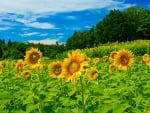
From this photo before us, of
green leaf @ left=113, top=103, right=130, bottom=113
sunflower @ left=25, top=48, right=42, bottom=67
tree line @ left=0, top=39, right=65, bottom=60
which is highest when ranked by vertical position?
tree line @ left=0, top=39, right=65, bottom=60

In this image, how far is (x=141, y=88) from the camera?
848 centimetres

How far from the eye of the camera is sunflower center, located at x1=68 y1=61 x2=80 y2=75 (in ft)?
20.0

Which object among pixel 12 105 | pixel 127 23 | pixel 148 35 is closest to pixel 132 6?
pixel 148 35

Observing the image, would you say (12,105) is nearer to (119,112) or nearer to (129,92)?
(129,92)

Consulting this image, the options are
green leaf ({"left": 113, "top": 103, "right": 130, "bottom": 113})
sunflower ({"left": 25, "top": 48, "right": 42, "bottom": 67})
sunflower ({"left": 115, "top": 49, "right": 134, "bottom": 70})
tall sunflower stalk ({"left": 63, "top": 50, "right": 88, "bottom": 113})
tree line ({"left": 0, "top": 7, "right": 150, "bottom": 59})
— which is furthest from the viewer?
tree line ({"left": 0, "top": 7, "right": 150, "bottom": 59})

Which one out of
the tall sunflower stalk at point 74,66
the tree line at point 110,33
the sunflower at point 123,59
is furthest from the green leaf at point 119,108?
the tree line at point 110,33

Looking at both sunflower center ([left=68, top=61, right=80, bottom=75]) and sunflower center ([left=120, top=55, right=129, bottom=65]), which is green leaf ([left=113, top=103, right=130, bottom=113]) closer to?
sunflower center ([left=68, top=61, right=80, bottom=75])

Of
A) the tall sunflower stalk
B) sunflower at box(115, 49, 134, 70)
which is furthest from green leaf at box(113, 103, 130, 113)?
sunflower at box(115, 49, 134, 70)

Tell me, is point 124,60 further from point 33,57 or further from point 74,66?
point 74,66

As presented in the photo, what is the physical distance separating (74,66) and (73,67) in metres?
0.02

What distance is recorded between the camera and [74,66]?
616 centimetres

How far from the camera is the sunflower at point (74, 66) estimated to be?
601 centimetres

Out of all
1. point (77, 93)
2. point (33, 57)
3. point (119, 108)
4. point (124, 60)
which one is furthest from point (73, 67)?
point (124, 60)

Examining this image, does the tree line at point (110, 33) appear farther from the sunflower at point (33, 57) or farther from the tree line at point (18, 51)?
the sunflower at point (33, 57)
